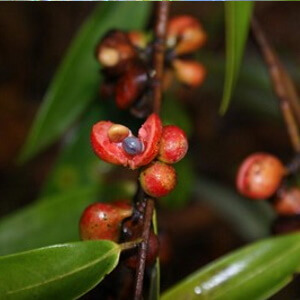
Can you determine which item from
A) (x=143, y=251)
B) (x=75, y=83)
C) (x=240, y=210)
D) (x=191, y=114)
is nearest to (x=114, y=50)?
(x=75, y=83)

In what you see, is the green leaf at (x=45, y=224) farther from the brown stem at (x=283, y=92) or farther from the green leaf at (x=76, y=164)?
the brown stem at (x=283, y=92)

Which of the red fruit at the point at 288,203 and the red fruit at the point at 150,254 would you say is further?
the red fruit at the point at 288,203

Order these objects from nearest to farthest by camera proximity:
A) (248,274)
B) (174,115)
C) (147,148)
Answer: (147,148), (248,274), (174,115)

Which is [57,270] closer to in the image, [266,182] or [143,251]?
[143,251]

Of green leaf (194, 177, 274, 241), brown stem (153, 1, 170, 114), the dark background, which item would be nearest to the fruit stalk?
brown stem (153, 1, 170, 114)

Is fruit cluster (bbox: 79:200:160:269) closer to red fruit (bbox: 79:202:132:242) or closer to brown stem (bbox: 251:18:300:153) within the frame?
red fruit (bbox: 79:202:132:242)

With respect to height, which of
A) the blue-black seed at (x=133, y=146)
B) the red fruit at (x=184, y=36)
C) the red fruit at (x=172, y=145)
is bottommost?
the red fruit at (x=172, y=145)

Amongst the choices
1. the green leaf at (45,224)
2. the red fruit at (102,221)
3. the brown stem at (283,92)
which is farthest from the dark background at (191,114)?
the red fruit at (102,221)
